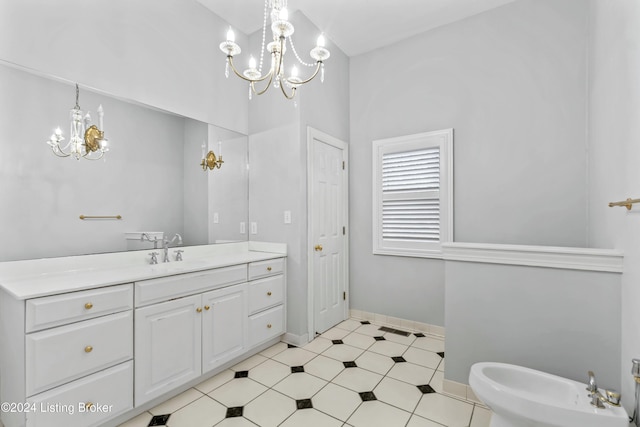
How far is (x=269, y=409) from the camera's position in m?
1.88

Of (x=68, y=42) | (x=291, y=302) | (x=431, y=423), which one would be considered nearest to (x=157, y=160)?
(x=68, y=42)

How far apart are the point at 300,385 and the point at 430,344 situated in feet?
4.74

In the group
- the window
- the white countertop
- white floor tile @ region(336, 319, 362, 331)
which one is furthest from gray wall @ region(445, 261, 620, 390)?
the white countertop

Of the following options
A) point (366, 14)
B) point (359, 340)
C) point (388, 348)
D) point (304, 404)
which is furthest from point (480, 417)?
point (366, 14)


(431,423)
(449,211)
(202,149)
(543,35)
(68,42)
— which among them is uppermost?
(543,35)

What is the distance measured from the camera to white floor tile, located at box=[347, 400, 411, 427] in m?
1.75

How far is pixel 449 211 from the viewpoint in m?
2.96

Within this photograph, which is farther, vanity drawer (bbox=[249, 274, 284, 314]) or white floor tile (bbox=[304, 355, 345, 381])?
vanity drawer (bbox=[249, 274, 284, 314])

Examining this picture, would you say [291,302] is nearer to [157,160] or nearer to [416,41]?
[157,160]

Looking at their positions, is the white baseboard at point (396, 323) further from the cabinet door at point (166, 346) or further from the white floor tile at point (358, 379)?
the cabinet door at point (166, 346)

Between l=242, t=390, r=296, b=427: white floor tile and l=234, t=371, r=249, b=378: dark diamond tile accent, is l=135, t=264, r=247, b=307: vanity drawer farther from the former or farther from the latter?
l=242, t=390, r=296, b=427: white floor tile

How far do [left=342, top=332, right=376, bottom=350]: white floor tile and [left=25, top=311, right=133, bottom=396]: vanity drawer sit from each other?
195 cm

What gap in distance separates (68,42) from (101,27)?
274mm

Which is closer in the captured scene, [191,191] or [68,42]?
[68,42]
